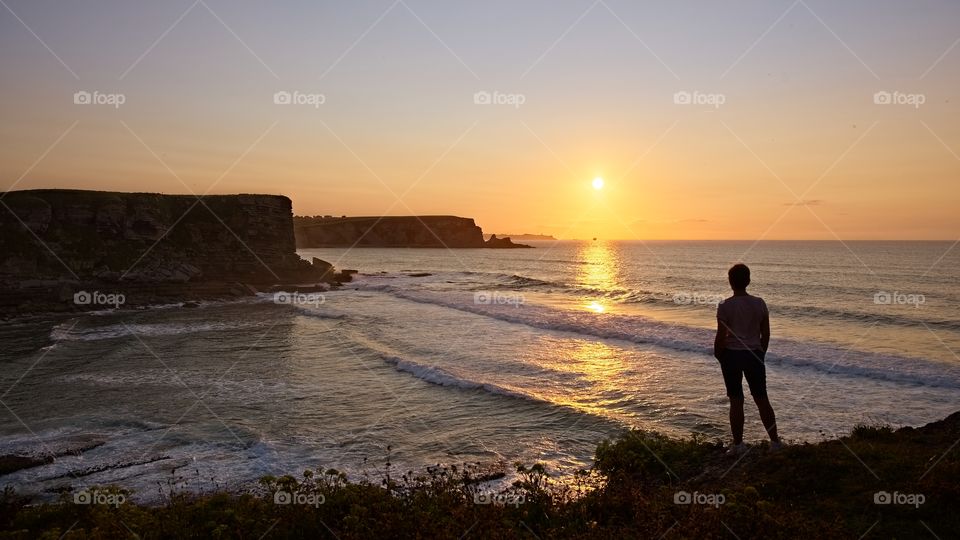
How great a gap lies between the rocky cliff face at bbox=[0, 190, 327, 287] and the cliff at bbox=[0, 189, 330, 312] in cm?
7

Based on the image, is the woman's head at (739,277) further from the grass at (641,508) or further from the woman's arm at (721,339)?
the grass at (641,508)

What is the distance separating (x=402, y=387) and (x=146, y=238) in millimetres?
45215

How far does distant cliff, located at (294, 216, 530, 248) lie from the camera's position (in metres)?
189

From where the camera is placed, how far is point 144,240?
5066 cm

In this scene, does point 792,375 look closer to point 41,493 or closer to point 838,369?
point 838,369

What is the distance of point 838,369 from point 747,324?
14396mm

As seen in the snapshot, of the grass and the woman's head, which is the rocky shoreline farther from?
the woman's head

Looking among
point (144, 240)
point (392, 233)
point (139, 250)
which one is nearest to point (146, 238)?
point (144, 240)

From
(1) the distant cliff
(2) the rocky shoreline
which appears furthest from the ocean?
(1) the distant cliff

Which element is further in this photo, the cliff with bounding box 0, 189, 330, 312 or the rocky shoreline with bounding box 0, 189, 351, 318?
the cliff with bounding box 0, 189, 330, 312

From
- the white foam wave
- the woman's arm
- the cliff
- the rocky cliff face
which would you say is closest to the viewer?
the woman's arm

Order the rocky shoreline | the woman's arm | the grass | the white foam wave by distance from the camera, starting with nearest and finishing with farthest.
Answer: the grass → the woman's arm → the white foam wave → the rocky shoreline

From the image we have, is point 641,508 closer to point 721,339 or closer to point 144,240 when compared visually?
point 721,339

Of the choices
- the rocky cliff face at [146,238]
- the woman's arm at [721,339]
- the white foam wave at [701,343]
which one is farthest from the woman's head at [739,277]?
the rocky cliff face at [146,238]
